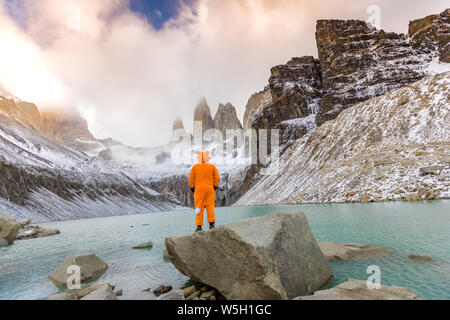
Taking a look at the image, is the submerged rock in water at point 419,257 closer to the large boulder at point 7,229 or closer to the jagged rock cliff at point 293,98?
the large boulder at point 7,229

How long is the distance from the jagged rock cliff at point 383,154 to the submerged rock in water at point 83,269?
35.3 m

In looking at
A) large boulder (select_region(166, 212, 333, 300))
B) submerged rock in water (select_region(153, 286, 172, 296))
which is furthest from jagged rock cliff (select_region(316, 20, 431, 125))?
submerged rock in water (select_region(153, 286, 172, 296))

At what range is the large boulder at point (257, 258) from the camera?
17.4ft

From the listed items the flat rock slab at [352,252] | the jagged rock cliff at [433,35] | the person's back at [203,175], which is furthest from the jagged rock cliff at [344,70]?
the person's back at [203,175]

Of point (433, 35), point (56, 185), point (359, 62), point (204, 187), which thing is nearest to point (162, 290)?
point (204, 187)

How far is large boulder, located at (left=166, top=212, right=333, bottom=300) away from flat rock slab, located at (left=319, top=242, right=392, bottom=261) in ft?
7.51

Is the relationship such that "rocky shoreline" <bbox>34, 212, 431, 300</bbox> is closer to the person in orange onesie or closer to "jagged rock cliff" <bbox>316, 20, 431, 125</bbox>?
the person in orange onesie

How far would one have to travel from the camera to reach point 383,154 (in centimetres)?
4400

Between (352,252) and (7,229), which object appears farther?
(7,229)

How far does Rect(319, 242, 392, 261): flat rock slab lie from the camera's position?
8.83 m

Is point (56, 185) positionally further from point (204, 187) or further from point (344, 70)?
point (344, 70)

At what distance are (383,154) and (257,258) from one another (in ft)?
157
